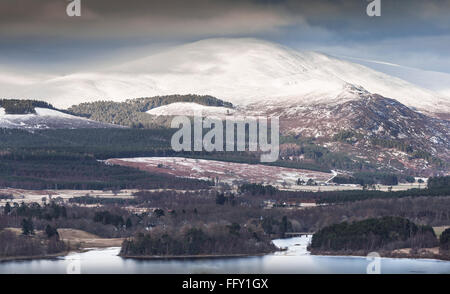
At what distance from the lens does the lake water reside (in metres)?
168

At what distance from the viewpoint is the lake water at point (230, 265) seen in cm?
16800

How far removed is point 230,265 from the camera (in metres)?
175
